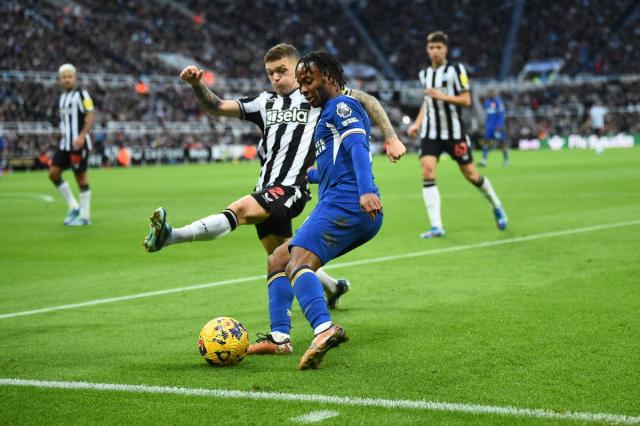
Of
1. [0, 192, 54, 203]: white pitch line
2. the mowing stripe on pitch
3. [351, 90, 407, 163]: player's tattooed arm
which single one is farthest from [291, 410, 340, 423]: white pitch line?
[0, 192, 54, 203]: white pitch line

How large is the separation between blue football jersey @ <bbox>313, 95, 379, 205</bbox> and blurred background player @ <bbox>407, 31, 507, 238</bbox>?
6.64 metres

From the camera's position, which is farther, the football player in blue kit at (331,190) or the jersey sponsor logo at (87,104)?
the jersey sponsor logo at (87,104)

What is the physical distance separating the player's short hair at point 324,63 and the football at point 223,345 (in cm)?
172

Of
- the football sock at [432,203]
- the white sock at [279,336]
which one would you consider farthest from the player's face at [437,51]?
the white sock at [279,336]

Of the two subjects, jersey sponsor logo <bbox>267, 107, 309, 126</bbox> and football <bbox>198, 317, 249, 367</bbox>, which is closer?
football <bbox>198, 317, 249, 367</bbox>

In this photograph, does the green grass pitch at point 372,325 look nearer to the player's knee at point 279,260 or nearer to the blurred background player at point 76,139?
the player's knee at point 279,260

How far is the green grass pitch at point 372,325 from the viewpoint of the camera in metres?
4.46

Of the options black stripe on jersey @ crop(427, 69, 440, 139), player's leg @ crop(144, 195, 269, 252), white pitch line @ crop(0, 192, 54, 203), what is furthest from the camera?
white pitch line @ crop(0, 192, 54, 203)

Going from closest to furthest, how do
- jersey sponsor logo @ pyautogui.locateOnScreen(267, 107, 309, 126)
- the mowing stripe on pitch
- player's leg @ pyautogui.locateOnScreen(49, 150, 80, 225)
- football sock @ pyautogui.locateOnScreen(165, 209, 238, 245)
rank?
football sock @ pyautogui.locateOnScreen(165, 209, 238, 245), jersey sponsor logo @ pyautogui.locateOnScreen(267, 107, 309, 126), the mowing stripe on pitch, player's leg @ pyautogui.locateOnScreen(49, 150, 80, 225)

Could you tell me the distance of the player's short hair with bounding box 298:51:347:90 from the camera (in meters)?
5.52

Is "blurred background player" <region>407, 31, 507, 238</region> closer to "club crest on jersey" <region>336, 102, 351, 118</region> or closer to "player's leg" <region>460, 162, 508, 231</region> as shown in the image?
"player's leg" <region>460, 162, 508, 231</region>

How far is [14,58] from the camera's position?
1759 inches

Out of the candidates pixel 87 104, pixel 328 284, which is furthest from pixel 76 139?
pixel 328 284

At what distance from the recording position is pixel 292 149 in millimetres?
6582
